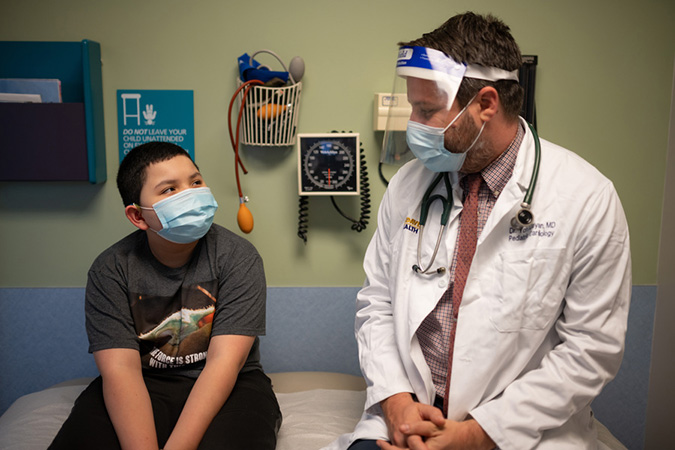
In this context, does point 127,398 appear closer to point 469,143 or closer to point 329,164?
point 329,164

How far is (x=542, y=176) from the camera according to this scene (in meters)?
1.23

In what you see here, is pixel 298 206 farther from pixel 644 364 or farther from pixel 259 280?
pixel 644 364

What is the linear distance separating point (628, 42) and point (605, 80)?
0.15 m

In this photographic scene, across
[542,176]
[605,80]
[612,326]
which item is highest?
[605,80]

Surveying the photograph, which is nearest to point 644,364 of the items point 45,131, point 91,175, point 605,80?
point 605,80

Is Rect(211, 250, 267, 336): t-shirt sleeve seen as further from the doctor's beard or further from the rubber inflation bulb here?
the doctor's beard

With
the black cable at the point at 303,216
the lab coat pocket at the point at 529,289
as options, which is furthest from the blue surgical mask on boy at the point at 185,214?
the lab coat pocket at the point at 529,289

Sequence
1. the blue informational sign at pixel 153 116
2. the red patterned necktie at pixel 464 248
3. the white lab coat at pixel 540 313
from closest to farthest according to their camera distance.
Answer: the white lab coat at pixel 540 313, the red patterned necktie at pixel 464 248, the blue informational sign at pixel 153 116

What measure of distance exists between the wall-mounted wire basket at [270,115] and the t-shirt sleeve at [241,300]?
481mm

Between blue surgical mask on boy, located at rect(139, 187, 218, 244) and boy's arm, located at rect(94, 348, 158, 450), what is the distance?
34 cm

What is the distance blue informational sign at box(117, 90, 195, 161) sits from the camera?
1895mm

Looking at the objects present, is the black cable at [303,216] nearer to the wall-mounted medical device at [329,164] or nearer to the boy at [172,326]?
the wall-mounted medical device at [329,164]

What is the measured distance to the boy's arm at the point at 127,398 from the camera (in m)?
1.31

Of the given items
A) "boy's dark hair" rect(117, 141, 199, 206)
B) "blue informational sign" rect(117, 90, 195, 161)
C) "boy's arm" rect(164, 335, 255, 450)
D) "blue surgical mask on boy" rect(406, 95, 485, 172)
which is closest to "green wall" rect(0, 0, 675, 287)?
"blue informational sign" rect(117, 90, 195, 161)
